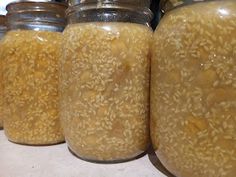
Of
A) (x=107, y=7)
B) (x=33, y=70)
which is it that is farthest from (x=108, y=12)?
(x=33, y=70)

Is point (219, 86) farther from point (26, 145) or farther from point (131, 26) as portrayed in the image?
point (26, 145)

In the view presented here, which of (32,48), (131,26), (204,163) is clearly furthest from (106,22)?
(204,163)

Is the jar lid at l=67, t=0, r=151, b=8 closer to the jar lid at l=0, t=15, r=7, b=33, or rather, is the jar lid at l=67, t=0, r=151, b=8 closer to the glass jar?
the glass jar

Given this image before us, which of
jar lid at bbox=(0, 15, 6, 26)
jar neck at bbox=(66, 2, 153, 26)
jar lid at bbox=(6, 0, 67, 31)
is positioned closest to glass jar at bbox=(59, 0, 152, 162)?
jar neck at bbox=(66, 2, 153, 26)

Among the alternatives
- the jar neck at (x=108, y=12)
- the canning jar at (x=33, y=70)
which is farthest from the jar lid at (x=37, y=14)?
the jar neck at (x=108, y=12)

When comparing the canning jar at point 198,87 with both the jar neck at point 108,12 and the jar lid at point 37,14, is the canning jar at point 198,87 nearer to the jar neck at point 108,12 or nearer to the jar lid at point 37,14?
the jar neck at point 108,12
